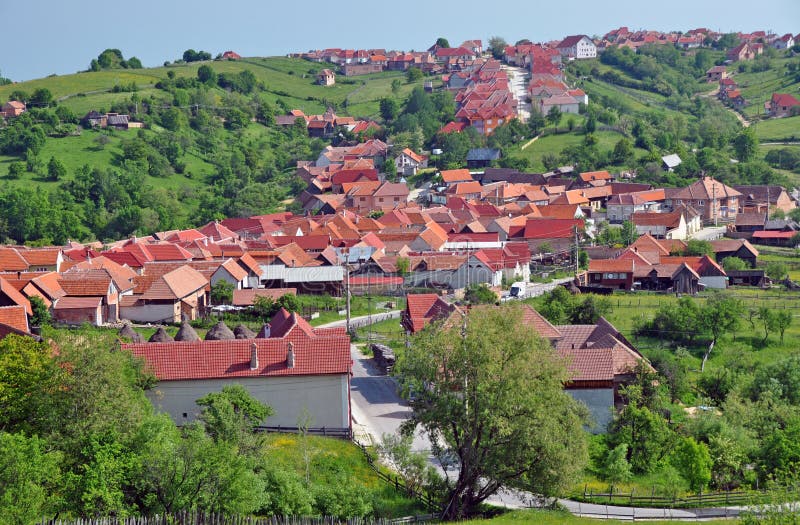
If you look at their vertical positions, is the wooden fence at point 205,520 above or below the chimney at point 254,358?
below

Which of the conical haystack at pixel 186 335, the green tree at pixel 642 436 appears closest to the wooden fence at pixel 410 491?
the green tree at pixel 642 436

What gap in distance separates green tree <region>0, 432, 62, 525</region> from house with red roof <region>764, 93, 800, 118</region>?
339 ft

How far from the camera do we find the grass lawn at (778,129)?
3949 inches

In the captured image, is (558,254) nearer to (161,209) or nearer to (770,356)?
(770,356)

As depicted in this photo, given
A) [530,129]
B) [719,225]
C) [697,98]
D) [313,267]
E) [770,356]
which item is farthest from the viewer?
[697,98]

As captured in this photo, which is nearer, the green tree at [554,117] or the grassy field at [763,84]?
the green tree at [554,117]

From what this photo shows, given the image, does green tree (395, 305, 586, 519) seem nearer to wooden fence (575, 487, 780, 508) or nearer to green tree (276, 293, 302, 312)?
wooden fence (575, 487, 780, 508)

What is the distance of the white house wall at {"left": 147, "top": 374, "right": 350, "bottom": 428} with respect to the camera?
96.1 ft

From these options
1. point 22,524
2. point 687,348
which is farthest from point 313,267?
point 22,524

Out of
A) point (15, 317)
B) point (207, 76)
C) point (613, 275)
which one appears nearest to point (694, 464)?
point (15, 317)

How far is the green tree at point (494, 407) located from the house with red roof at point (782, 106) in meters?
95.5

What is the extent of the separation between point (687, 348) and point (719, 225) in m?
36.9

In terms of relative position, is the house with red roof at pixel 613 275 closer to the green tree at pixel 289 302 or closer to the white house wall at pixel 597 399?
the green tree at pixel 289 302

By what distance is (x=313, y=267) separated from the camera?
55312 millimetres
